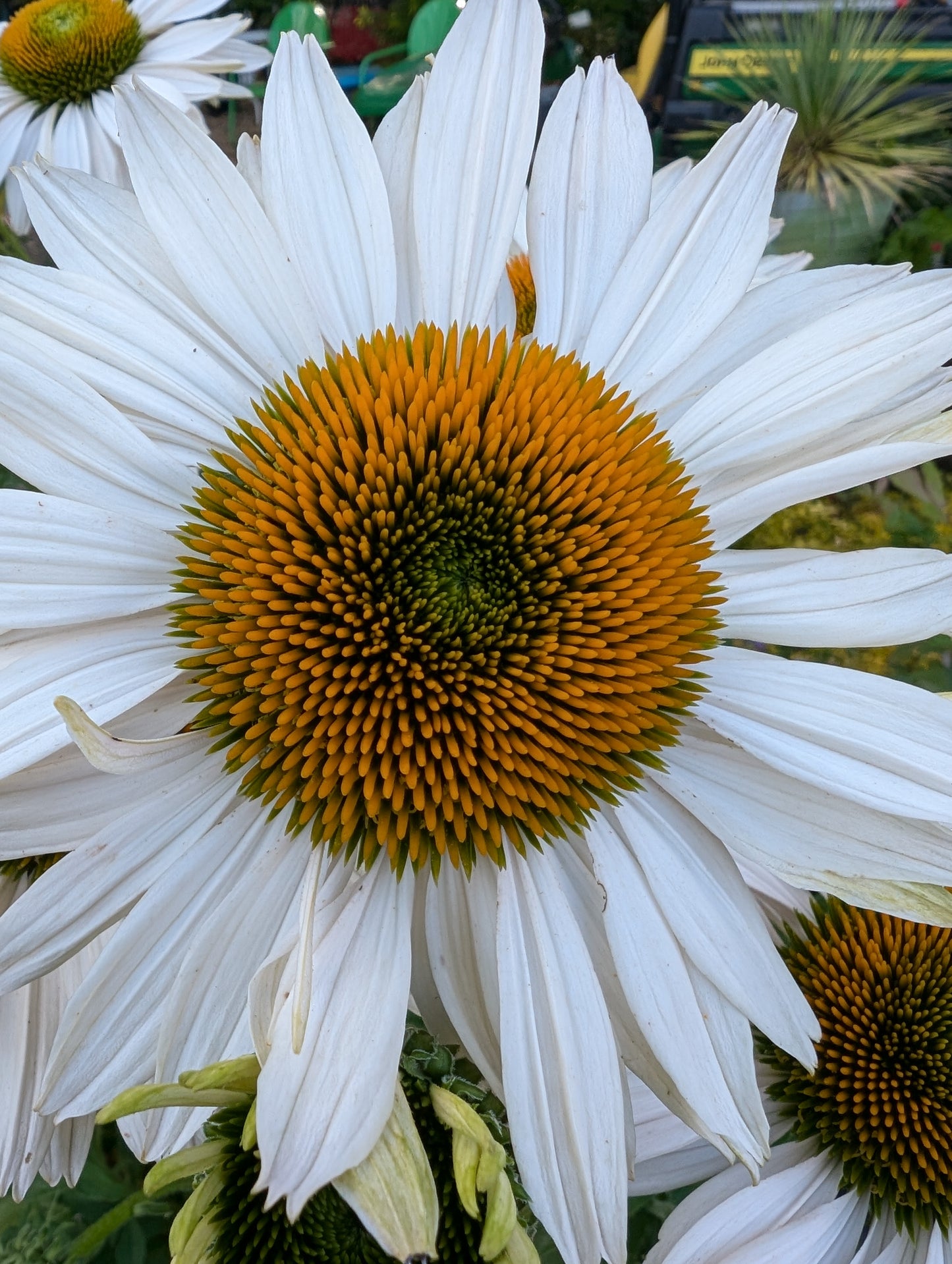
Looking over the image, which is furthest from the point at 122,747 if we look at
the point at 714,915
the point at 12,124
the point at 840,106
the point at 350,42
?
the point at 350,42

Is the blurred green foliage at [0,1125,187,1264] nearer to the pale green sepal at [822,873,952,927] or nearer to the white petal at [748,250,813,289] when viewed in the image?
the pale green sepal at [822,873,952,927]

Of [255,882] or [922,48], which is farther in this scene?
[922,48]

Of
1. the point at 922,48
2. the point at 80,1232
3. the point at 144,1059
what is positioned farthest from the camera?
the point at 922,48

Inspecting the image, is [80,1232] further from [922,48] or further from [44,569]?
[922,48]

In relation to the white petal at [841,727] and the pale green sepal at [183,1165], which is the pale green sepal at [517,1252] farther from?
the white petal at [841,727]

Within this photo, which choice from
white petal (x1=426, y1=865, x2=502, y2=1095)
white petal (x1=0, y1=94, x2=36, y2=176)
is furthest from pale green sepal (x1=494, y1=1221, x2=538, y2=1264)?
white petal (x1=0, y1=94, x2=36, y2=176)

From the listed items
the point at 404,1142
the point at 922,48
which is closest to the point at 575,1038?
the point at 404,1142

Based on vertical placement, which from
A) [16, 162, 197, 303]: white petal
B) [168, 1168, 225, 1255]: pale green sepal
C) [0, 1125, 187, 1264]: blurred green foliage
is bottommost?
[0, 1125, 187, 1264]: blurred green foliage
